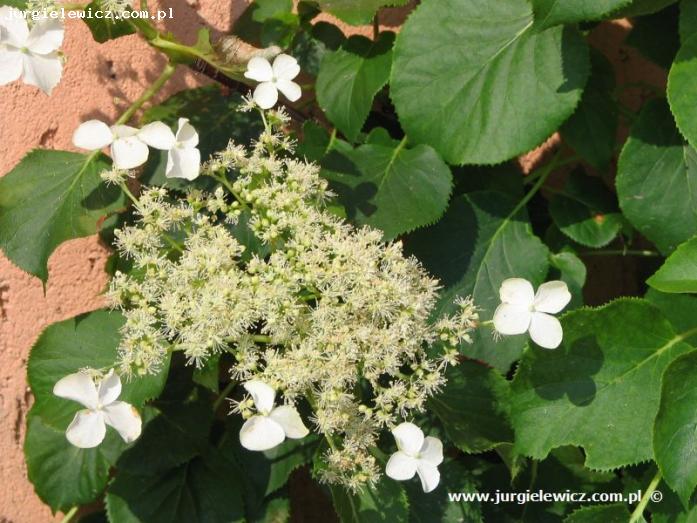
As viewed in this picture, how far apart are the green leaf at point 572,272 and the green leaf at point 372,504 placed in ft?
1.21

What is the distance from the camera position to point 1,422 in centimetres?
116

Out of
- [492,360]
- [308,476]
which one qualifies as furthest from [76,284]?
[492,360]

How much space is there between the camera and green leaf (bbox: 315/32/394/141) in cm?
114

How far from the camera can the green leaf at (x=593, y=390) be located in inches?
39.6

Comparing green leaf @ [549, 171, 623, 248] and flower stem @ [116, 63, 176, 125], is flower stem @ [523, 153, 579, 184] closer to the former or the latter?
green leaf @ [549, 171, 623, 248]

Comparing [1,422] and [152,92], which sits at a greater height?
[152,92]

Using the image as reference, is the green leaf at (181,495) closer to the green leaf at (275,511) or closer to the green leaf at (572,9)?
the green leaf at (275,511)

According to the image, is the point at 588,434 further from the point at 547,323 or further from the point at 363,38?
the point at 363,38

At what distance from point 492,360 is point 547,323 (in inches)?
9.9

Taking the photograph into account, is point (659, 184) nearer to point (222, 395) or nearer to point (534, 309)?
point (534, 309)

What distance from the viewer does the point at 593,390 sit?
1023 mm

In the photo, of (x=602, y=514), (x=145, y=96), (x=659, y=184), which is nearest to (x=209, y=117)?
(x=145, y=96)

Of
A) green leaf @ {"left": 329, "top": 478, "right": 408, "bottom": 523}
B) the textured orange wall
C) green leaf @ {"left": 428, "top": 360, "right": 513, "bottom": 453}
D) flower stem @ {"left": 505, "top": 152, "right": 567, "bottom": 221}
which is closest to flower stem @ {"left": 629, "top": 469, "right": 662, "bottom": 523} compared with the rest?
green leaf @ {"left": 428, "top": 360, "right": 513, "bottom": 453}

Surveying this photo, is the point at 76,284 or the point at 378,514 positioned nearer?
the point at 378,514
